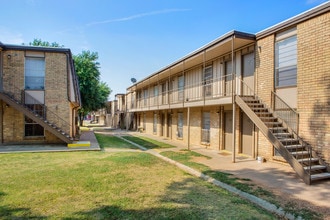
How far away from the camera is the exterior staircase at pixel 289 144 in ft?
20.8

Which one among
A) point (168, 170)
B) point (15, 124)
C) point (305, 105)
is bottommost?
point (168, 170)

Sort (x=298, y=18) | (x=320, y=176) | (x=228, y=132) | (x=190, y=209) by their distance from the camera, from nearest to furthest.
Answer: (x=190, y=209), (x=320, y=176), (x=298, y=18), (x=228, y=132)

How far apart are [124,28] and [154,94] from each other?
9599 millimetres

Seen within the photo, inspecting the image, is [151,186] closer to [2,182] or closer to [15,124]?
[2,182]

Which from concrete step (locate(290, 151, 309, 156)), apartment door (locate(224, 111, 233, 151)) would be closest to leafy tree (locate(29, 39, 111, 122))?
apartment door (locate(224, 111, 233, 151))

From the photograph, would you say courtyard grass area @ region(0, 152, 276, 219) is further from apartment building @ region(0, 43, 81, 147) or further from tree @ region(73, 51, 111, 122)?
tree @ region(73, 51, 111, 122)

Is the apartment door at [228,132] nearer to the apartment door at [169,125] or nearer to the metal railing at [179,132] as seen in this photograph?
the metal railing at [179,132]

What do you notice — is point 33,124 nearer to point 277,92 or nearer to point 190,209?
point 190,209

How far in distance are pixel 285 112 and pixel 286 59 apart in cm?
211

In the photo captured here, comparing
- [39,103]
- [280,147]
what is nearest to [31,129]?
[39,103]

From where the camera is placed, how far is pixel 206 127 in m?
13.9

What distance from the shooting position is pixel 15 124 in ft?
43.3

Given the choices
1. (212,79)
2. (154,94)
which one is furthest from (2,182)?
(154,94)

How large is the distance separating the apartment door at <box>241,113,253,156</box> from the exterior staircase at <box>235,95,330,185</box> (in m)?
1.40
